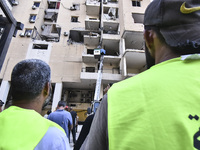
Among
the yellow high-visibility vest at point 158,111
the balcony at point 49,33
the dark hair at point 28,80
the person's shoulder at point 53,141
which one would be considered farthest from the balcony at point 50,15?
the yellow high-visibility vest at point 158,111

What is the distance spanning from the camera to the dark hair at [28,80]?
122 centimetres

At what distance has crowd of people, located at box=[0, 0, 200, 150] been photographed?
462mm

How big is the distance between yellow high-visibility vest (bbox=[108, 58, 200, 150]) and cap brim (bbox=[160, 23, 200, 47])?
5.4 inches

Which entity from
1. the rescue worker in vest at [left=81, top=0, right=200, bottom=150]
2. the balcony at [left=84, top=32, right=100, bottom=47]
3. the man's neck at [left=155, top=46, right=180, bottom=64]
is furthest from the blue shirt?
the balcony at [left=84, top=32, right=100, bottom=47]

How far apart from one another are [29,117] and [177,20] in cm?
124

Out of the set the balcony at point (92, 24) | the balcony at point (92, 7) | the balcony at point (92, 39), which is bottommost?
the balcony at point (92, 39)

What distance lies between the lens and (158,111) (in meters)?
0.49

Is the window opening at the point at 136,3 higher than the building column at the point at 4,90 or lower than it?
higher

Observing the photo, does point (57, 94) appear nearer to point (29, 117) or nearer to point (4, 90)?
point (4, 90)

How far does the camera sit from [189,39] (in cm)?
67

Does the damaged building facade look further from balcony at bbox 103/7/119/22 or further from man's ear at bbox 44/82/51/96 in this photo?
man's ear at bbox 44/82/51/96

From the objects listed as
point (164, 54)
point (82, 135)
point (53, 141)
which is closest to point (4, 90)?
point (82, 135)

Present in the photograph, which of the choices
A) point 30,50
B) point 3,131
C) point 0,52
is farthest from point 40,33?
point 3,131

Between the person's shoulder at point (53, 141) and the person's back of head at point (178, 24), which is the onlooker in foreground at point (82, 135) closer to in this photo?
the person's shoulder at point (53, 141)
